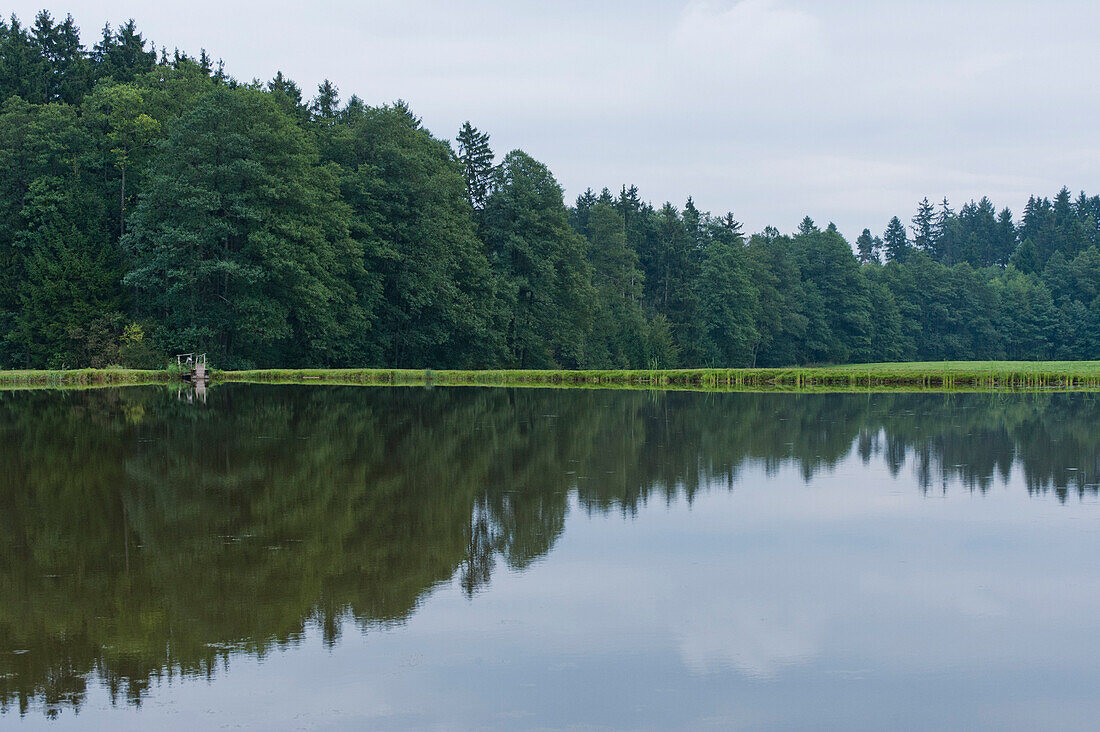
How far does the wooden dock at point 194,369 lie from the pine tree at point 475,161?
33593mm

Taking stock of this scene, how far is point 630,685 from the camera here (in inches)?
305

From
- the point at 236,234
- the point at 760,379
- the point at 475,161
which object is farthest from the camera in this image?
the point at 475,161

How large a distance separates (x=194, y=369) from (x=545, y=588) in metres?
51.5

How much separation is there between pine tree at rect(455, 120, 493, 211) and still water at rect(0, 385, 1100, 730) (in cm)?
6817

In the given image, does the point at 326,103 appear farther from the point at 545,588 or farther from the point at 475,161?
the point at 545,588

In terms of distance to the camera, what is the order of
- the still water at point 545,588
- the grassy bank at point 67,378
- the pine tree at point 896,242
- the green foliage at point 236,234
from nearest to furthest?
the still water at point 545,588 < the grassy bank at point 67,378 < the green foliage at point 236,234 < the pine tree at point 896,242

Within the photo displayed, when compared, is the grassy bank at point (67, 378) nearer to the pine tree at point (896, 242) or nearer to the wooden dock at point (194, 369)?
the wooden dock at point (194, 369)

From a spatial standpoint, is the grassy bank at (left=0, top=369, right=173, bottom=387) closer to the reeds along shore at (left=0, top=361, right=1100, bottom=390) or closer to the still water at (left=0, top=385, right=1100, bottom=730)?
the reeds along shore at (left=0, top=361, right=1100, bottom=390)

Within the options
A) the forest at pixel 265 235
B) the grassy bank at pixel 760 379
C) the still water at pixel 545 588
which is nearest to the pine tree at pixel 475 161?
the forest at pixel 265 235

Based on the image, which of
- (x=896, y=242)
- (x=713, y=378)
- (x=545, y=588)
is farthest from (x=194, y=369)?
(x=896, y=242)

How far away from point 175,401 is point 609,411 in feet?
54.6

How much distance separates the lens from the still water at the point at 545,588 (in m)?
7.48

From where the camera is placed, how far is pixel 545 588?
34.3ft

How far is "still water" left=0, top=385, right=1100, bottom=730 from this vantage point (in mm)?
7484
